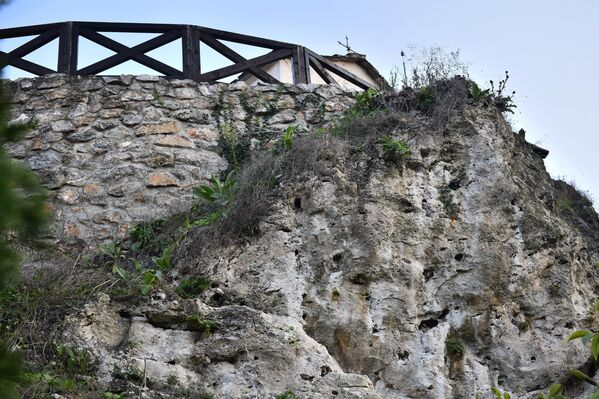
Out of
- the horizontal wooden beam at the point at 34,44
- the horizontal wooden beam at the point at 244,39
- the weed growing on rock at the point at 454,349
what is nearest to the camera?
the weed growing on rock at the point at 454,349

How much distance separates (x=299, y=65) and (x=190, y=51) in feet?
3.62

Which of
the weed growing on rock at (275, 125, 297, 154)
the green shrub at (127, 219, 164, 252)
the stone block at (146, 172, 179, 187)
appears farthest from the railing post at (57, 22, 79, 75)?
the weed growing on rock at (275, 125, 297, 154)

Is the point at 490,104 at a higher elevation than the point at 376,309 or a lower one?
higher

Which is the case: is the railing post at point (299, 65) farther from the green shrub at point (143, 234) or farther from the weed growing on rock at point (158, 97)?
the green shrub at point (143, 234)

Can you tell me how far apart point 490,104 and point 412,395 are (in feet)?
9.76

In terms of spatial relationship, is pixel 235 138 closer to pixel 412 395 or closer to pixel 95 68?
pixel 95 68

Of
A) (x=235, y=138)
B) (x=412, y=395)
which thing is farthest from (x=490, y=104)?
(x=412, y=395)

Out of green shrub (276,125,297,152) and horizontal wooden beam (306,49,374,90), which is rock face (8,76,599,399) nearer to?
green shrub (276,125,297,152)

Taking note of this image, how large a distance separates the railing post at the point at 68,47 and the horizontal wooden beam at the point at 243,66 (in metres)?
1.21

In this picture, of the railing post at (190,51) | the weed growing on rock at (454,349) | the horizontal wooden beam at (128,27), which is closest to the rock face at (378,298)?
the weed growing on rock at (454,349)

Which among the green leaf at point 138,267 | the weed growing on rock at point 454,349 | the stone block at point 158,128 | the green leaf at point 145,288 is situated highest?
the stone block at point 158,128

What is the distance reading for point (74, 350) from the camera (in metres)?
6.48

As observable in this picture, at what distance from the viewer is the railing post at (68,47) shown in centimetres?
995

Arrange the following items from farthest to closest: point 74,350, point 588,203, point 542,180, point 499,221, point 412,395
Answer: point 588,203, point 542,180, point 499,221, point 412,395, point 74,350
